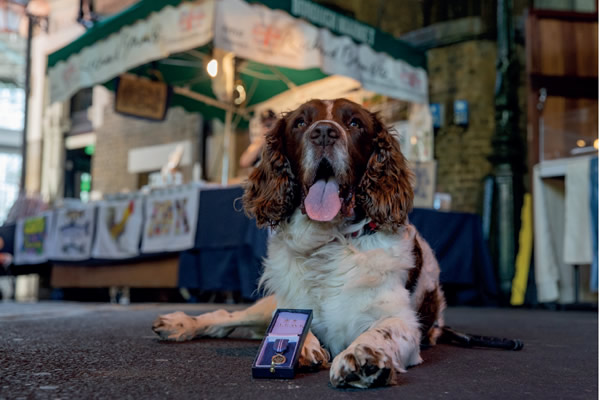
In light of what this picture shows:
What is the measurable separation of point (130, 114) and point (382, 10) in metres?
5.28

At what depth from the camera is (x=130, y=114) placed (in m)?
8.28

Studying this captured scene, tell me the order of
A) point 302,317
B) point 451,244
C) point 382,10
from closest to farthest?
point 302,317, point 451,244, point 382,10

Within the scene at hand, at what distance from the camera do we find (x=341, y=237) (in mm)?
2377

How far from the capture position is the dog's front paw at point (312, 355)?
1.93 metres

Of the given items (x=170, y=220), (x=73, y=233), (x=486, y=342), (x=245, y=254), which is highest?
(x=170, y=220)

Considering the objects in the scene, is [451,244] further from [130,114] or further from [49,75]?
[49,75]

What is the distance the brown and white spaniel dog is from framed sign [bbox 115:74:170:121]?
5.85 meters

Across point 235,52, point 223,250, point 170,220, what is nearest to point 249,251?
point 223,250

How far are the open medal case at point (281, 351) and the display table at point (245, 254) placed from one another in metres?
3.64

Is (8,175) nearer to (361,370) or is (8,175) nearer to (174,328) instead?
(174,328)

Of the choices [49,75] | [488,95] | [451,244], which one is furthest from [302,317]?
[488,95]

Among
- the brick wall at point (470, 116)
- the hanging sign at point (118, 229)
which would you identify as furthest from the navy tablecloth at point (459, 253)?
the hanging sign at point (118, 229)

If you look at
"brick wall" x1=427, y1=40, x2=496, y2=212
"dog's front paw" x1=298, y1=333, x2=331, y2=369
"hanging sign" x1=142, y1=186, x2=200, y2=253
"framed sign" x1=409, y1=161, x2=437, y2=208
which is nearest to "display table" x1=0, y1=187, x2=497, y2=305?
"hanging sign" x1=142, y1=186, x2=200, y2=253

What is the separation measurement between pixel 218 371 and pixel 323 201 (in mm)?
805
